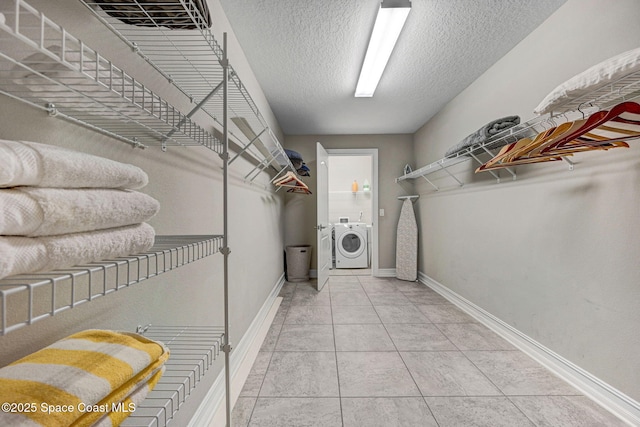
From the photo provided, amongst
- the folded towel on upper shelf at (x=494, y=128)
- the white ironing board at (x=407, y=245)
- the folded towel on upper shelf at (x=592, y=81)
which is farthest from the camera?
the white ironing board at (x=407, y=245)

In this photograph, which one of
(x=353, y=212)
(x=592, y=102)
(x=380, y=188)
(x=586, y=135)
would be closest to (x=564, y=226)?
(x=586, y=135)

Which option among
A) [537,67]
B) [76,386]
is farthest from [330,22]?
[76,386]

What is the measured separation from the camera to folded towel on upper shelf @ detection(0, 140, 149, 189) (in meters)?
0.36

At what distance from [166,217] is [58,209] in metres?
0.70

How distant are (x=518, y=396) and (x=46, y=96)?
7.51ft

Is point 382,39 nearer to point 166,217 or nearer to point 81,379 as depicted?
point 166,217

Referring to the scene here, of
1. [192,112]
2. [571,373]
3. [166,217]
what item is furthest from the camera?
[571,373]

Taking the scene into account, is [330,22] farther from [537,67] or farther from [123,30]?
[537,67]

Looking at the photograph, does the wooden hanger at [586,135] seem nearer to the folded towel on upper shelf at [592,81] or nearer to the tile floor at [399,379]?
the folded towel on upper shelf at [592,81]

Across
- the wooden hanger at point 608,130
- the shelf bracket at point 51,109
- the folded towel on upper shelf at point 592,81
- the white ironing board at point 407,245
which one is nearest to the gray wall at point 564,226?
the wooden hanger at point 608,130

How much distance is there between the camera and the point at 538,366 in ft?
6.07

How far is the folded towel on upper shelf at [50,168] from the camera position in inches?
14.2

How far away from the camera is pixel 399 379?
1.74 meters

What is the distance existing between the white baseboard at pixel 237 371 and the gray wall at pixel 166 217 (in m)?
0.07
